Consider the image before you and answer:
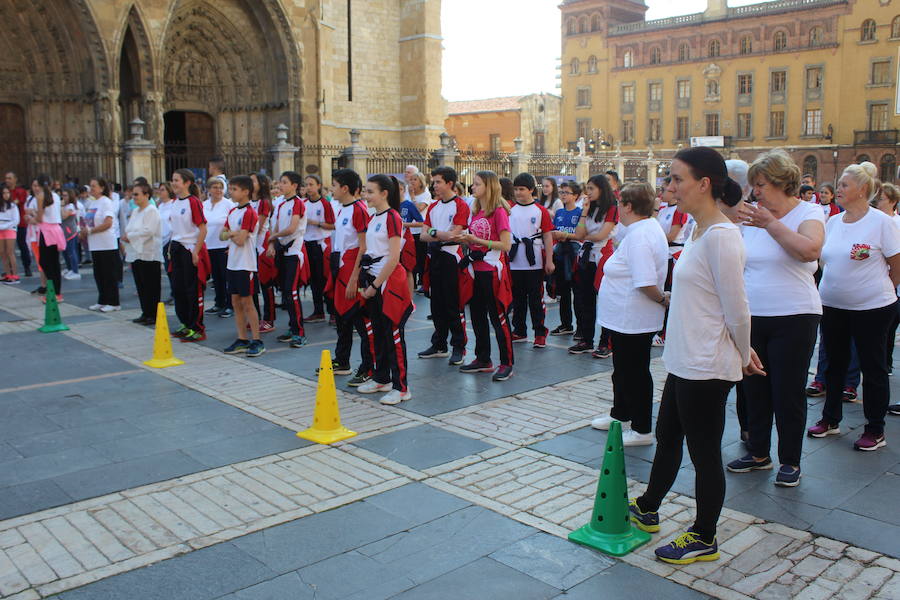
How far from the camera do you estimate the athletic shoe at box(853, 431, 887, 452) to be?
539 cm

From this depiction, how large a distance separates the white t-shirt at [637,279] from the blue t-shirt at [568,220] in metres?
3.93

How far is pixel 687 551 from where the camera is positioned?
3.76 meters

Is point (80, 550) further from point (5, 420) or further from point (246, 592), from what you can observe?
point (5, 420)

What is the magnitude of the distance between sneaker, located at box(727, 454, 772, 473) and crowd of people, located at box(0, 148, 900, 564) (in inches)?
0.6

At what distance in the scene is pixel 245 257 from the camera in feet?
27.2

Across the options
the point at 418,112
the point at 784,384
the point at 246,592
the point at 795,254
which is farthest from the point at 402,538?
the point at 418,112

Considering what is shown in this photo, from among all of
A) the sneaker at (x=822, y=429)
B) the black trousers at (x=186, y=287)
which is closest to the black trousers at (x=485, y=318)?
the sneaker at (x=822, y=429)

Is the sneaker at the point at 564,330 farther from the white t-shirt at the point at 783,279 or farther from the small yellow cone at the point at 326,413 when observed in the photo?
the white t-shirt at the point at 783,279

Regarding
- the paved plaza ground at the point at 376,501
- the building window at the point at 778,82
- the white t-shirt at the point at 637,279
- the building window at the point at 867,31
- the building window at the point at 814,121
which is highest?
the building window at the point at 867,31

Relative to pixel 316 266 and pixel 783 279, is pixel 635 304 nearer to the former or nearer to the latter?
pixel 783 279

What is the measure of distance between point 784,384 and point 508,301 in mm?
3244

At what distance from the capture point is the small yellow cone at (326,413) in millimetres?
5691

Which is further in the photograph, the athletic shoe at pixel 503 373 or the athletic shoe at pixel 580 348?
the athletic shoe at pixel 580 348

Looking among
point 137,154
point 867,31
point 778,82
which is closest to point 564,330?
point 137,154
